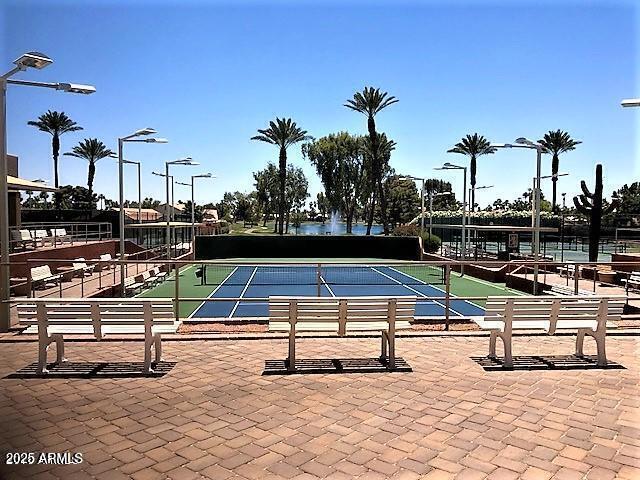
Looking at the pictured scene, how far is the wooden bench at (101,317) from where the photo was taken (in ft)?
21.2

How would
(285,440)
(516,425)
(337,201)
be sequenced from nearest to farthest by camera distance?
(285,440), (516,425), (337,201)

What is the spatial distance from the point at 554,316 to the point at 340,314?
259cm

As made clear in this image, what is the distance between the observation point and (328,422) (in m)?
4.80

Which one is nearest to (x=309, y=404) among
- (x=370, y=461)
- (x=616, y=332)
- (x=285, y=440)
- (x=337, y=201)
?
(x=285, y=440)

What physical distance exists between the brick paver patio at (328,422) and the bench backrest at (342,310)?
0.63m

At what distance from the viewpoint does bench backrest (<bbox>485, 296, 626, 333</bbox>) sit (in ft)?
22.2

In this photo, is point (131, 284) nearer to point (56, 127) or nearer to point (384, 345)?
point (384, 345)

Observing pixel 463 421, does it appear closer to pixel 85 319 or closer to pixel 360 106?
pixel 85 319

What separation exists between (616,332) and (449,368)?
3.68 metres

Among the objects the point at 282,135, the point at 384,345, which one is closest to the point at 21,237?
the point at 384,345

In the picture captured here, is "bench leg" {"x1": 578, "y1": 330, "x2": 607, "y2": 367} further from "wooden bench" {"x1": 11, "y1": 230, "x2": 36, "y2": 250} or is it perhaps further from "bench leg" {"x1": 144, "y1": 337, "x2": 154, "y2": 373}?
"wooden bench" {"x1": 11, "y1": 230, "x2": 36, "y2": 250}

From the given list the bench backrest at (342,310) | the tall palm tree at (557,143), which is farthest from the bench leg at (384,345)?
the tall palm tree at (557,143)

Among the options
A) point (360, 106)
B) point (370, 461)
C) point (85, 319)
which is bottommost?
point (370, 461)

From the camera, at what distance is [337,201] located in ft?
240
